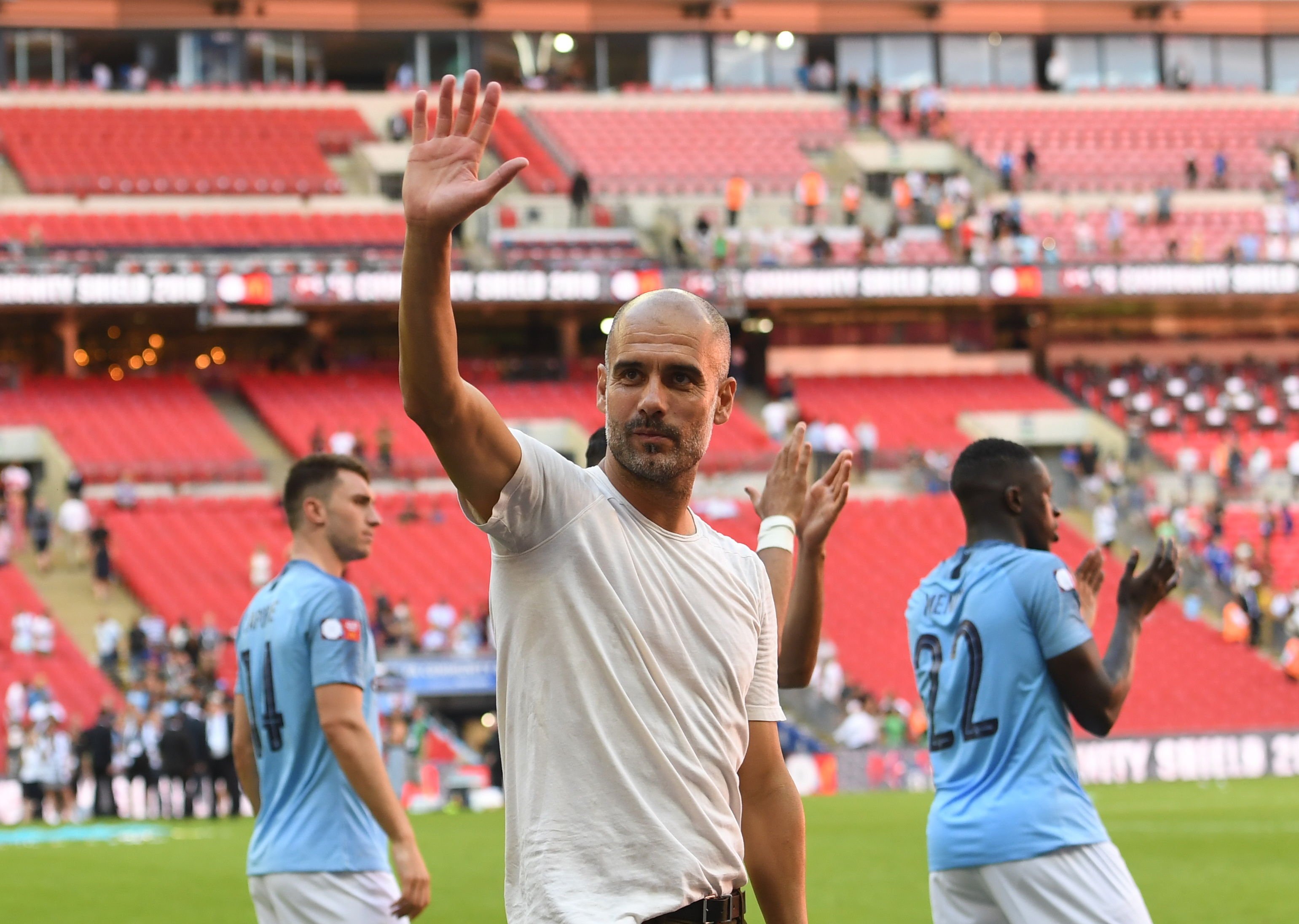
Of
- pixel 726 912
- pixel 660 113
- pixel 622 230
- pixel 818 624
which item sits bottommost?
pixel 726 912

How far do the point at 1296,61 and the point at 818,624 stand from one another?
53363 millimetres

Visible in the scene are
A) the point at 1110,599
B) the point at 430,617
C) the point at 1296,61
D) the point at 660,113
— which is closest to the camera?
the point at 430,617

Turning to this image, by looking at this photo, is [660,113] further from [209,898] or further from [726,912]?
[726,912]

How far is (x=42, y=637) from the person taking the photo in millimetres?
27625

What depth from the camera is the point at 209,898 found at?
13.5m

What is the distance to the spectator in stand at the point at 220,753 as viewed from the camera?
881 inches

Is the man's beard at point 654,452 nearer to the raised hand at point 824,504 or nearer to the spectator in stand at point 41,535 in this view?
the raised hand at point 824,504

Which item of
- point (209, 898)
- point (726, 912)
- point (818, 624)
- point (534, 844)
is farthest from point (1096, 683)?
point (209, 898)

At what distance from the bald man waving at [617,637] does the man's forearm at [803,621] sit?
1.36m

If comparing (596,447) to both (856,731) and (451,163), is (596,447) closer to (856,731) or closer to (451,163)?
(451,163)

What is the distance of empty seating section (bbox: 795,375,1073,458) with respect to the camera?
131ft

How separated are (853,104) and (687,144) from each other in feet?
18.3

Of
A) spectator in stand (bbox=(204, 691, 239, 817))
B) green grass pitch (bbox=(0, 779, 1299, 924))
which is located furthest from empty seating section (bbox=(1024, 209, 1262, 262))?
spectator in stand (bbox=(204, 691, 239, 817))

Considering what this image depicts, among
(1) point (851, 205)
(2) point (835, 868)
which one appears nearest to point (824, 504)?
(2) point (835, 868)
